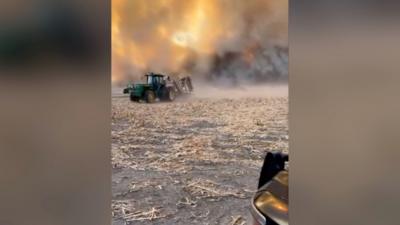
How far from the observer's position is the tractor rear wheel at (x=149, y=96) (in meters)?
1.28

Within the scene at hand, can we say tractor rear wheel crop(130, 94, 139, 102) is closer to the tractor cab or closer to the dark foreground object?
the tractor cab

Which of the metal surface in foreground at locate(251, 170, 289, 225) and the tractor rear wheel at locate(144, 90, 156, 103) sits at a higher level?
the tractor rear wheel at locate(144, 90, 156, 103)

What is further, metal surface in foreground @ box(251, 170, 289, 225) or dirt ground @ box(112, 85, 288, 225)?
dirt ground @ box(112, 85, 288, 225)

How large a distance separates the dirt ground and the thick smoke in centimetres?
11

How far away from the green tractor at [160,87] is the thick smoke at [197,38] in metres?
0.03

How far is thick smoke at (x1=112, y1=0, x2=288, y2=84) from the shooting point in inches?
48.2

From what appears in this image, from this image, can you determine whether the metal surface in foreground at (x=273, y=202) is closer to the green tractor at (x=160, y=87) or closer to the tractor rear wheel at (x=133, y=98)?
the green tractor at (x=160, y=87)

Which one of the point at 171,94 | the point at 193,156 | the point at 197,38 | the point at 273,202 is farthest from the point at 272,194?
the point at 197,38

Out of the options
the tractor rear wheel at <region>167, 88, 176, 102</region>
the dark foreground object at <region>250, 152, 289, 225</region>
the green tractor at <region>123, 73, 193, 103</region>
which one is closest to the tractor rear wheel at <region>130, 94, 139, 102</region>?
the green tractor at <region>123, 73, 193, 103</region>

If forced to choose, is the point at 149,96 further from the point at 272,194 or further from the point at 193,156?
the point at 272,194

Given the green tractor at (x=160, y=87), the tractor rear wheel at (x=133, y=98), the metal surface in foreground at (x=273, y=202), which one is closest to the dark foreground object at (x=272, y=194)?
the metal surface in foreground at (x=273, y=202)

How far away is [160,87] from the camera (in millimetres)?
1279
